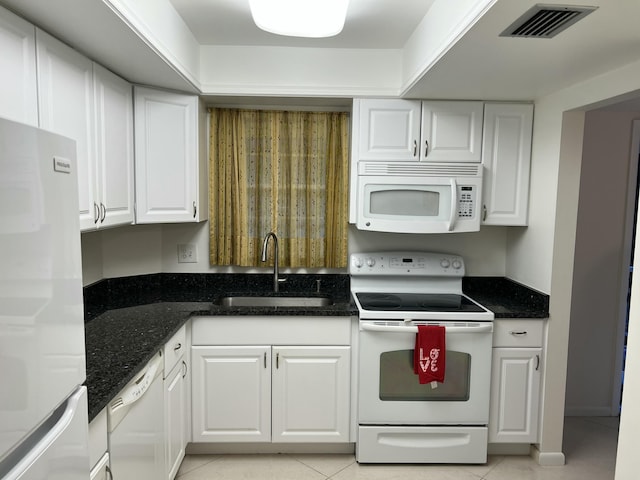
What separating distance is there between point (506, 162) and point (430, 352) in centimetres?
122

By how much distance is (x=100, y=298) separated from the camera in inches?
105

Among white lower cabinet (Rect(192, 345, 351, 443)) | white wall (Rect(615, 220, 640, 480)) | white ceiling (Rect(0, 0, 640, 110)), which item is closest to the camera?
white wall (Rect(615, 220, 640, 480))

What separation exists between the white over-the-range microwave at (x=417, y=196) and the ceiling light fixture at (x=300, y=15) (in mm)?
996

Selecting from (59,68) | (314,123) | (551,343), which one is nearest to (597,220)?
(551,343)

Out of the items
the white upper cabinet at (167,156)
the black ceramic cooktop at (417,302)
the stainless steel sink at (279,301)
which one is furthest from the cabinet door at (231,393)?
the white upper cabinet at (167,156)

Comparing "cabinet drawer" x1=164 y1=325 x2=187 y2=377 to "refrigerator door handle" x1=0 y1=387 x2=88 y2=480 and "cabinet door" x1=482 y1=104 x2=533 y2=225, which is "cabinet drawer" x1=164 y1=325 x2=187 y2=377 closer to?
"refrigerator door handle" x1=0 y1=387 x2=88 y2=480

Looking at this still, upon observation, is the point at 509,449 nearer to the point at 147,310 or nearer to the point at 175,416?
the point at 175,416

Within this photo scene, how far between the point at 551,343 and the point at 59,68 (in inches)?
105

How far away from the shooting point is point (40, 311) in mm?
858

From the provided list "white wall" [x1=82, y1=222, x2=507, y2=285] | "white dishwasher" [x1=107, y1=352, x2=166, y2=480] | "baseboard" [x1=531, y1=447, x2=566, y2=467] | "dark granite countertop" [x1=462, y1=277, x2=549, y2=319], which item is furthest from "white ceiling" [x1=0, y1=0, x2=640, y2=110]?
"baseboard" [x1=531, y1=447, x2=566, y2=467]

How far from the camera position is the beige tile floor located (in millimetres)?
2428

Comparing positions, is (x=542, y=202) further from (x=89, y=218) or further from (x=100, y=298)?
(x=100, y=298)

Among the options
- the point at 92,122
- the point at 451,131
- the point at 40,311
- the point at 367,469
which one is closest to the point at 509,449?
the point at 367,469

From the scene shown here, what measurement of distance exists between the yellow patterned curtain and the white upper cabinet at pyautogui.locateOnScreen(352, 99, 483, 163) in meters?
0.32
